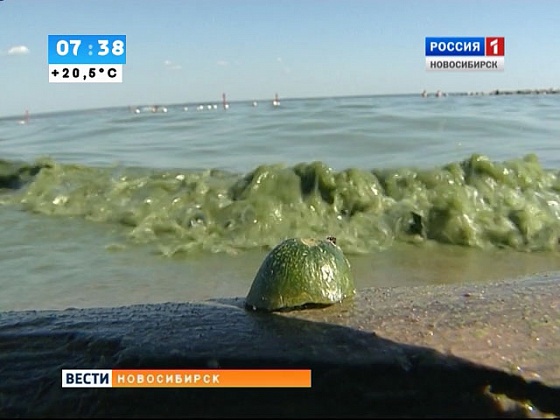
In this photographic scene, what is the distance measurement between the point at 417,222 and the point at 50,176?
5.69 meters

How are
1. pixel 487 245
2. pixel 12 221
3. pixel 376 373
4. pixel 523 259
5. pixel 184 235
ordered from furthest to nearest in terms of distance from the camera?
pixel 12 221 < pixel 184 235 < pixel 487 245 < pixel 523 259 < pixel 376 373

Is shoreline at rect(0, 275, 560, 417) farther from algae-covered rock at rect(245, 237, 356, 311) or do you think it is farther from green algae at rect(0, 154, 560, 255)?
green algae at rect(0, 154, 560, 255)

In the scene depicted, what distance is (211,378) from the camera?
75.9 inches

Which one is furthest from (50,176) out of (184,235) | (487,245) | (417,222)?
(487,245)

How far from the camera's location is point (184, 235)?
6.01 metres

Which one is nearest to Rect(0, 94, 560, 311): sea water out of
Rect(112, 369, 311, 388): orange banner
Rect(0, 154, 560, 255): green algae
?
Rect(0, 154, 560, 255): green algae

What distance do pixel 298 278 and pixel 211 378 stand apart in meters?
0.68

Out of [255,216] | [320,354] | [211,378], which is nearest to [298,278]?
[320,354]

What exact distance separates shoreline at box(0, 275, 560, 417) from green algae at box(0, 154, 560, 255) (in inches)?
113

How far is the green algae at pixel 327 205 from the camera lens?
5.87 metres

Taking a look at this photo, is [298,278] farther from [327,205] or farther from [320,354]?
[327,205]

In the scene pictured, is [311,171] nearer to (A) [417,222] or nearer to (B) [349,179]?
(B) [349,179]

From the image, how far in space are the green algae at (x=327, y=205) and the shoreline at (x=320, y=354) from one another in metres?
2.87

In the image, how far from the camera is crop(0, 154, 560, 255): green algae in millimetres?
5867
